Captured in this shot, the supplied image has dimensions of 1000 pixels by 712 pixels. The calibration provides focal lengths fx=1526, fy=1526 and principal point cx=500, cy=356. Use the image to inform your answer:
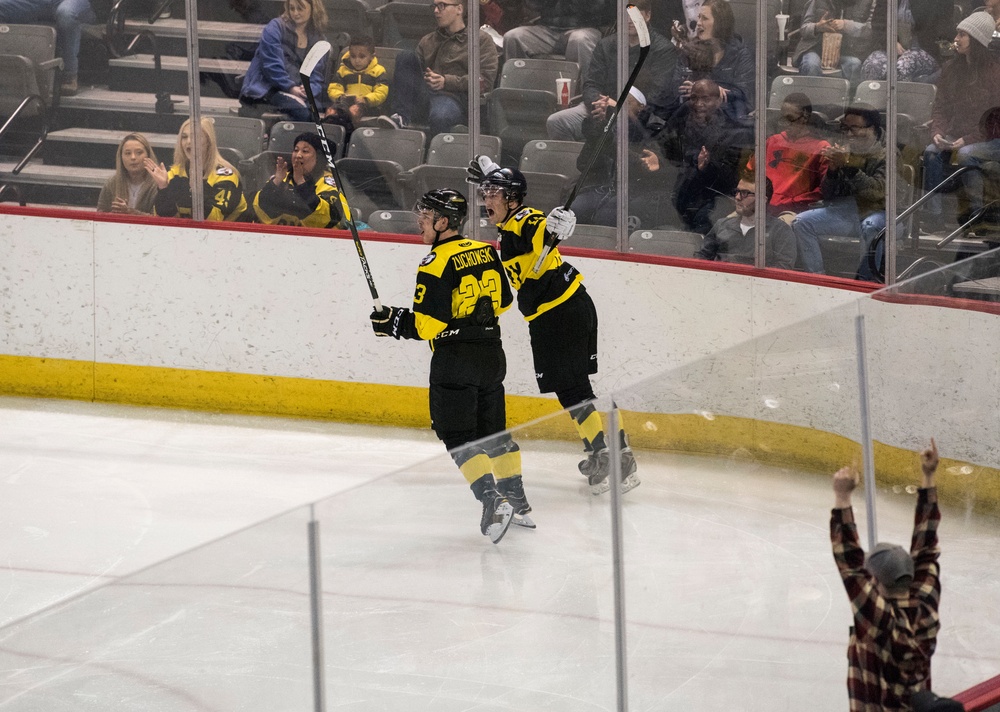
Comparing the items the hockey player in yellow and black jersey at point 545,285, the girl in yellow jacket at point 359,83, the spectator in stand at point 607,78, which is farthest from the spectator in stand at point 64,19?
the hockey player in yellow and black jersey at point 545,285

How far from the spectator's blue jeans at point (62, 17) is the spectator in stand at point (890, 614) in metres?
4.93

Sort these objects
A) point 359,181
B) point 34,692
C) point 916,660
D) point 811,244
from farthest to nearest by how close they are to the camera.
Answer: point 359,181 → point 811,244 → point 916,660 → point 34,692

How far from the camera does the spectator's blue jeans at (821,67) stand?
18.9ft

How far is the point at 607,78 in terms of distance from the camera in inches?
244

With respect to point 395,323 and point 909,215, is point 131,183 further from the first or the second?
point 909,215

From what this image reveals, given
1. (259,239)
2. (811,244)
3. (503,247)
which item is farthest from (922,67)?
(259,239)

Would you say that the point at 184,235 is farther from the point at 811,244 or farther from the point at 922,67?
the point at 922,67

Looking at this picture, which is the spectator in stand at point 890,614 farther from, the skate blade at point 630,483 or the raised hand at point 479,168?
the raised hand at point 479,168

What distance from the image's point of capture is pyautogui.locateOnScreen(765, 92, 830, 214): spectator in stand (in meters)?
5.89

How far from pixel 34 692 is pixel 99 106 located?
15.8ft

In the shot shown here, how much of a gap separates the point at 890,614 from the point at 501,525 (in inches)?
30.1

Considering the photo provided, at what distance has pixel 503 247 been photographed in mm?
5488

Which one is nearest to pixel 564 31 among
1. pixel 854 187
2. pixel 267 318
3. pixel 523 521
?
pixel 854 187

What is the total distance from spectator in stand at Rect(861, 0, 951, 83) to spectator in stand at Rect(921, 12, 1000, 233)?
6cm
